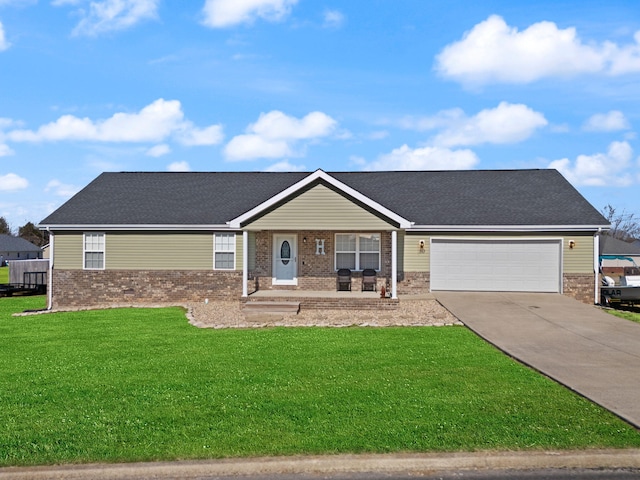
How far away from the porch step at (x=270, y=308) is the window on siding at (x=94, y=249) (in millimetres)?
7325

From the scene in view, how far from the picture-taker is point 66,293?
850 inches

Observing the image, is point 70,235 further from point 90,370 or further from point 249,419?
point 249,419

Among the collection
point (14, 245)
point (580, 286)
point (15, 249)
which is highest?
point (14, 245)

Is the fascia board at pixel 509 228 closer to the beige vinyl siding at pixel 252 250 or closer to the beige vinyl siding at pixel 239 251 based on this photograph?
the beige vinyl siding at pixel 252 250

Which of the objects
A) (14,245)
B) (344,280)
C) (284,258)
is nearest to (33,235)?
(14,245)

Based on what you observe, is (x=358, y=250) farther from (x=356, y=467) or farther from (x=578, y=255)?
(x=356, y=467)

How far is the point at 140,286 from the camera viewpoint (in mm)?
21438

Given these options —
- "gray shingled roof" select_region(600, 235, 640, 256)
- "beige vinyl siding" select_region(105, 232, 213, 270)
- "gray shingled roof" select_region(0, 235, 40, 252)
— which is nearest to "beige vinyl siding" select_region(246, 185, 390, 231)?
"beige vinyl siding" select_region(105, 232, 213, 270)

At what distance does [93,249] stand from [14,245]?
2764 inches

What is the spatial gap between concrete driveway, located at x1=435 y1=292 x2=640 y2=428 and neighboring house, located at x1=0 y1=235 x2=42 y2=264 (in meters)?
77.9

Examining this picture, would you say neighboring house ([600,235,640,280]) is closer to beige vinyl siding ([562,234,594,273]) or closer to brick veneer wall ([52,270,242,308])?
beige vinyl siding ([562,234,594,273])

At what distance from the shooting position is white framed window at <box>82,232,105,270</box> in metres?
21.7

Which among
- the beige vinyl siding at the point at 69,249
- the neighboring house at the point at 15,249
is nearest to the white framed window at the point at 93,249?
the beige vinyl siding at the point at 69,249

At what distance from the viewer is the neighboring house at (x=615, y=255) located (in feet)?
117
